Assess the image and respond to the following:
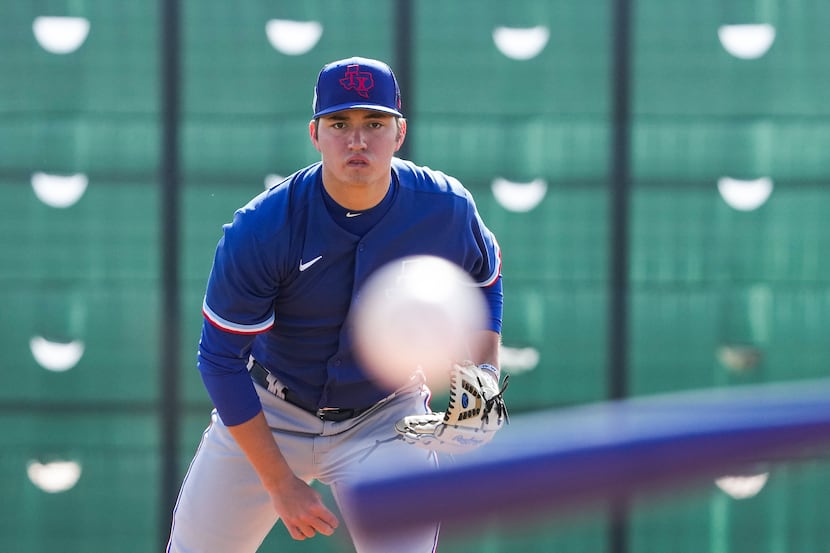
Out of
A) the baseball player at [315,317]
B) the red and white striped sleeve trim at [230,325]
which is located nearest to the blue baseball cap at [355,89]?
the baseball player at [315,317]

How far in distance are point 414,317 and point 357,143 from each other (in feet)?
1.81

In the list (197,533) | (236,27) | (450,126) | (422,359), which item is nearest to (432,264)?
(422,359)

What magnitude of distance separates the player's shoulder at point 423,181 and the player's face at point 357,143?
8.1 inches

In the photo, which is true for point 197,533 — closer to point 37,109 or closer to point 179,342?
point 179,342

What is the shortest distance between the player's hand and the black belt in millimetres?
272

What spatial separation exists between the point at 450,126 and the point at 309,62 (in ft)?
1.88

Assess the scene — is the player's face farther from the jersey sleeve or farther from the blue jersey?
the jersey sleeve

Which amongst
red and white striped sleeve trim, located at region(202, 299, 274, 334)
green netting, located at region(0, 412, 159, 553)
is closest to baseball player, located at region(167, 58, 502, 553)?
red and white striped sleeve trim, located at region(202, 299, 274, 334)

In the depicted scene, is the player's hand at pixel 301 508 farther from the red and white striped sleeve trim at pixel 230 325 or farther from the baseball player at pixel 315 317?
the red and white striped sleeve trim at pixel 230 325

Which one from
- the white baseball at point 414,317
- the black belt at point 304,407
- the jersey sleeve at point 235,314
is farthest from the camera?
the black belt at point 304,407

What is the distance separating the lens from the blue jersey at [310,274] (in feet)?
9.55

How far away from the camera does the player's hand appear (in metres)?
2.97

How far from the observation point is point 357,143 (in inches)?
114

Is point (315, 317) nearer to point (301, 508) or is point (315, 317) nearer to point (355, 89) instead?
point (301, 508)
